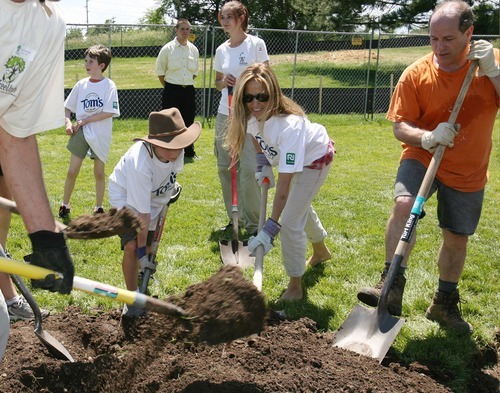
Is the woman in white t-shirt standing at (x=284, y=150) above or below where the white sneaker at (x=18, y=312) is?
above

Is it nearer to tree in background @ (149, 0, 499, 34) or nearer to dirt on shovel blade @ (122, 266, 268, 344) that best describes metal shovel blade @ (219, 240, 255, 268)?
dirt on shovel blade @ (122, 266, 268, 344)

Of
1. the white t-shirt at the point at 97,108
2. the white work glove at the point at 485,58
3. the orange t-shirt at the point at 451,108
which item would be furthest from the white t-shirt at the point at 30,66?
the white t-shirt at the point at 97,108

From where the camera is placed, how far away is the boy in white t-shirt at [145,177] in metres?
4.48

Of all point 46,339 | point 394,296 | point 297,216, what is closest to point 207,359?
point 46,339

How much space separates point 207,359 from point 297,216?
151 cm

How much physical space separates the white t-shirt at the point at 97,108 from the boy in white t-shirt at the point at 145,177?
8.83 feet

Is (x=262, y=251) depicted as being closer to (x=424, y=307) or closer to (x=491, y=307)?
(x=424, y=307)

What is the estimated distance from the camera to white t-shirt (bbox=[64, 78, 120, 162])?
24.2 ft

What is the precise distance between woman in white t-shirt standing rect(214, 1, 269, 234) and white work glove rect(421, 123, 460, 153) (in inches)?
101

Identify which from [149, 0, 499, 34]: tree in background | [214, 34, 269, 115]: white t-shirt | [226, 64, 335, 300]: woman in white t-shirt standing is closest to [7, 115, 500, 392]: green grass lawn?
[226, 64, 335, 300]: woman in white t-shirt standing

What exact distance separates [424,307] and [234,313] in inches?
83.5

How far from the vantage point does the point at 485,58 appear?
4.18 m

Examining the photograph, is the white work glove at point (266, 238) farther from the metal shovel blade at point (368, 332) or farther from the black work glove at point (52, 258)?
the black work glove at point (52, 258)

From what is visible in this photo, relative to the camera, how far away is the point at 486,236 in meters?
6.91
